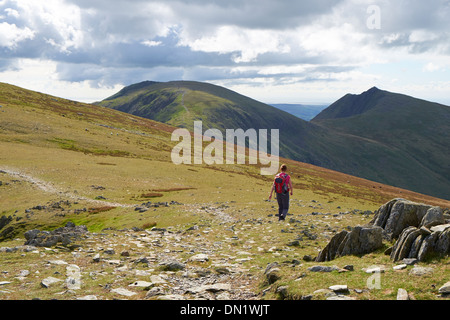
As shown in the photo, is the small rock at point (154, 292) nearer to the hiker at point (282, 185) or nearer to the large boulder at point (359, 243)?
the large boulder at point (359, 243)

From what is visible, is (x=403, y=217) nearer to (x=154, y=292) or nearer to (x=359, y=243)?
(x=359, y=243)

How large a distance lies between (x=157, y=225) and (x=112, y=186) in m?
26.3

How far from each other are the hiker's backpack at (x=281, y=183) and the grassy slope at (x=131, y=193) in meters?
2.76

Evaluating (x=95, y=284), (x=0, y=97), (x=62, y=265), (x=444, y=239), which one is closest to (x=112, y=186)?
(x=62, y=265)

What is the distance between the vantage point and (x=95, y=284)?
1241cm

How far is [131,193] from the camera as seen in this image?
155ft

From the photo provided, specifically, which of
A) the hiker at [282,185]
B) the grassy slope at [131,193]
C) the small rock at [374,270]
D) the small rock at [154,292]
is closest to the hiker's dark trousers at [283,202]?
the hiker at [282,185]

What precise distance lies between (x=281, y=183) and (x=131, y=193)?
99.7ft

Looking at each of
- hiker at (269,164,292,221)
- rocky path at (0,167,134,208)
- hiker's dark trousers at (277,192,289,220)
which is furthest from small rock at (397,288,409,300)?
rocky path at (0,167,134,208)

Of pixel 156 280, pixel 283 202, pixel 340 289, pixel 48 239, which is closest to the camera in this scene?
pixel 340 289

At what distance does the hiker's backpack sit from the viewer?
23.3 meters

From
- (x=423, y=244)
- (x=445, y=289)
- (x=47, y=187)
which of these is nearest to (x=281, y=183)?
(x=423, y=244)

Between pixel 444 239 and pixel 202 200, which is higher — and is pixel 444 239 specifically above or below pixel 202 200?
above
